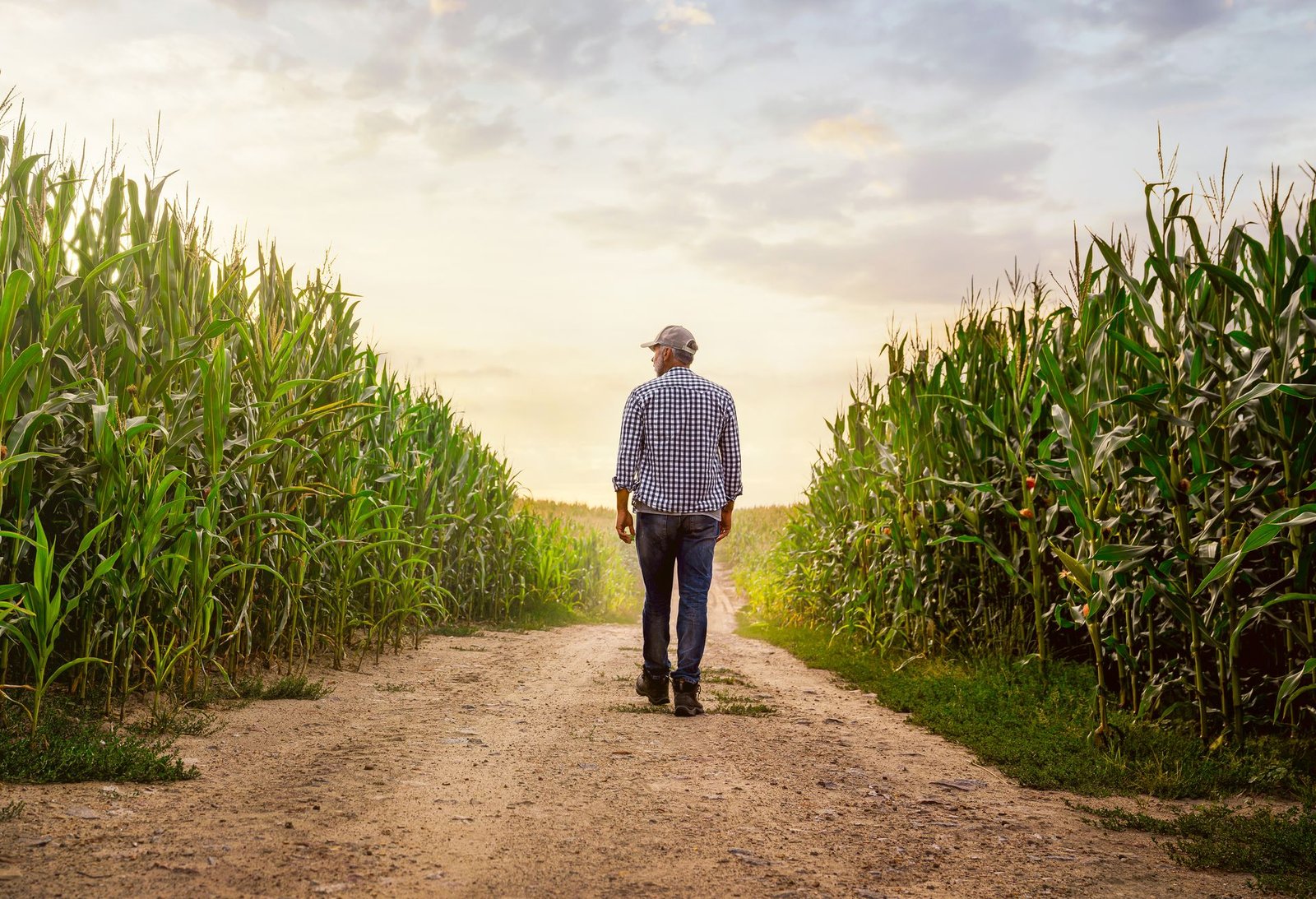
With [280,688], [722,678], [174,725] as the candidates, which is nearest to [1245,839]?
[722,678]

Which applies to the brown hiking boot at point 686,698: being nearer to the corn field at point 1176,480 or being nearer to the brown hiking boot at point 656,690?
the brown hiking boot at point 656,690

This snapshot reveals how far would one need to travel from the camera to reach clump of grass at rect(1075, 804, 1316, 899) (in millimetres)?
3123

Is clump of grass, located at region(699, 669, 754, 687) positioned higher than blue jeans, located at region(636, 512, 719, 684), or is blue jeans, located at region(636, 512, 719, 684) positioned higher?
blue jeans, located at region(636, 512, 719, 684)

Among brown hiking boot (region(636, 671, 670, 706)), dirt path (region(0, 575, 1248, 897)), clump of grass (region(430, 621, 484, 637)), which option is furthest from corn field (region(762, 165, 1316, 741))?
clump of grass (region(430, 621, 484, 637))

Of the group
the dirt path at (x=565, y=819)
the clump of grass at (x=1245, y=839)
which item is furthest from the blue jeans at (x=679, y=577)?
the clump of grass at (x=1245, y=839)

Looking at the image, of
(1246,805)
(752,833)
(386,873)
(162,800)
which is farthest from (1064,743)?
(162,800)

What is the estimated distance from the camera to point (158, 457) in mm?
4598

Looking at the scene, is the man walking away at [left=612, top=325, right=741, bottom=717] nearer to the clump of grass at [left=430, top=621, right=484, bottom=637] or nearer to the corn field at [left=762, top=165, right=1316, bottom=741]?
the corn field at [left=762, top=165, right=1316, bottom=741]

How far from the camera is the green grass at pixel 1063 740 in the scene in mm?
4180

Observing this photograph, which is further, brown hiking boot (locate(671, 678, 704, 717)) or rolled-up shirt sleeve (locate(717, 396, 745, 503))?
rolled-up shirt sleeve (locate(717, 396, 745, 503))

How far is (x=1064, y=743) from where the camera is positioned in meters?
4.86

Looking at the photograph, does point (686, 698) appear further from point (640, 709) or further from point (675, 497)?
point (675, 497)

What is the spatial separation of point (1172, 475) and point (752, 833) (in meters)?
2.97

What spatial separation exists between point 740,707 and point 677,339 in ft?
8.31
